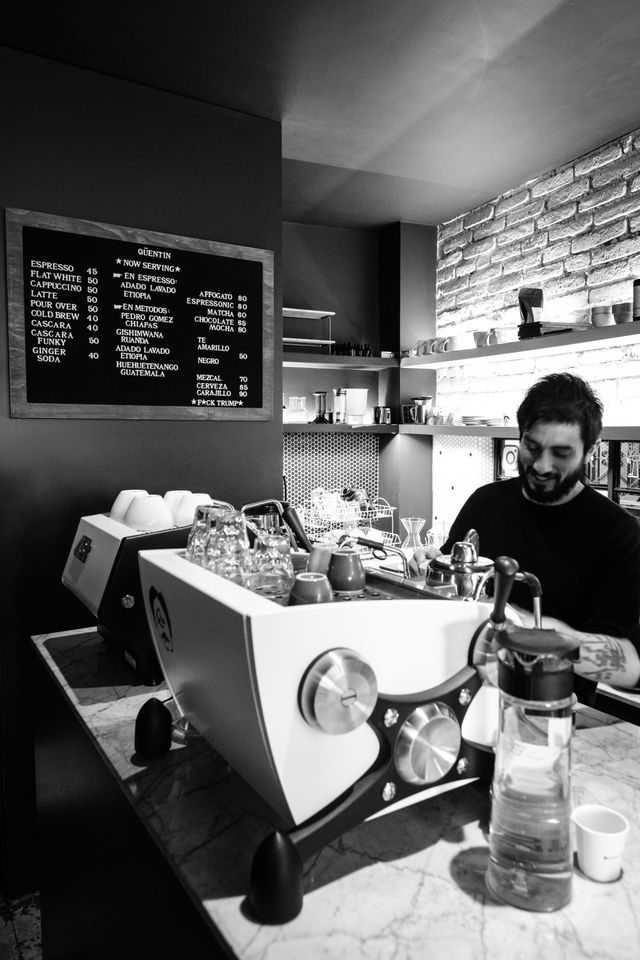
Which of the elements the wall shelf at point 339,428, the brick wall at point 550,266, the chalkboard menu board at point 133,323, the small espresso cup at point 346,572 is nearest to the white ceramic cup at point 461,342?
the brick wall at point 550,266

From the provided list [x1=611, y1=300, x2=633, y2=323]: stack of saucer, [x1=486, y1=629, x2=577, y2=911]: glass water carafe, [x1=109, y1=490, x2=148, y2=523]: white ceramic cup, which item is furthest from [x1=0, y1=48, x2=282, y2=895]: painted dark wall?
[x1=486, y1=629, x2=577, y2=911]: glass water carafe

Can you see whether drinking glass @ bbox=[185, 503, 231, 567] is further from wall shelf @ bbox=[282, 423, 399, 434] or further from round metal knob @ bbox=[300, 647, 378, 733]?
wall shelf @ bbox=[282, 423, 399, 434]

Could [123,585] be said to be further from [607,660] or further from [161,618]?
[607,660]

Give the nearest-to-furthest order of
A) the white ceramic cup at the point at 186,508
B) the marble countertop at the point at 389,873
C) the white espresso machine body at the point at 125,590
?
the marble countertop at the point at 389,873 → the white espresso machine body at the point at 125,590 → the white ceramic cup at the point at 186,508

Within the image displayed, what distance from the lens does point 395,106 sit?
2484 millimetres

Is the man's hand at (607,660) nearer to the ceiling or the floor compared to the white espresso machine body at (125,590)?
nearer to the floor

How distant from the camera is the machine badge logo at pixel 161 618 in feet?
3.67

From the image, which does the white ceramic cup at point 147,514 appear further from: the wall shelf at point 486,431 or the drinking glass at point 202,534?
the wall shelf at point 486,431

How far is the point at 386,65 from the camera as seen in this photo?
2186mm

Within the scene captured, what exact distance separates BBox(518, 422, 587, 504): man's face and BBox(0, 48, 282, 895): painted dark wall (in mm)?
1176

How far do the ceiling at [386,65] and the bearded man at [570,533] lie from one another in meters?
1.07

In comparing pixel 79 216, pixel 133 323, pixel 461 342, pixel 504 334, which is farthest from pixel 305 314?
pixel 79 216

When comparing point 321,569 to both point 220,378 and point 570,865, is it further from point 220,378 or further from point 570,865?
point 220,378

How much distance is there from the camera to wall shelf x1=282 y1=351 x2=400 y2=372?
3809 millimetres
